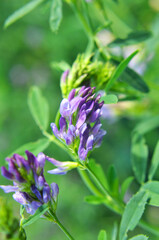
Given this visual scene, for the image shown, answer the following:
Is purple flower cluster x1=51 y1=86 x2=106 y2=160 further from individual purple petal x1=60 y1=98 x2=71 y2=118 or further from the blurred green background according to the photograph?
the blurred green background

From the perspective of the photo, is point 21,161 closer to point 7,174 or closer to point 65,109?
point 7,174

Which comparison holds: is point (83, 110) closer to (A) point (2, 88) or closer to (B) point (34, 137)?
(B) point (34, 137)

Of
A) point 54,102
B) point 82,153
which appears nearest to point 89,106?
point 82,153

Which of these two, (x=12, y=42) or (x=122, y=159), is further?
(x=12, y=42)

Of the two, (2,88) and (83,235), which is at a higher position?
(2,88)

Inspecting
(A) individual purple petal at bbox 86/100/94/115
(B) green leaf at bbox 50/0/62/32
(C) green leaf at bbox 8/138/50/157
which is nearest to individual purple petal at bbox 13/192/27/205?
(A) individual purple petal at bbox 86/100/94/115

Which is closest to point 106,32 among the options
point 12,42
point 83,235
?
point 12,42
